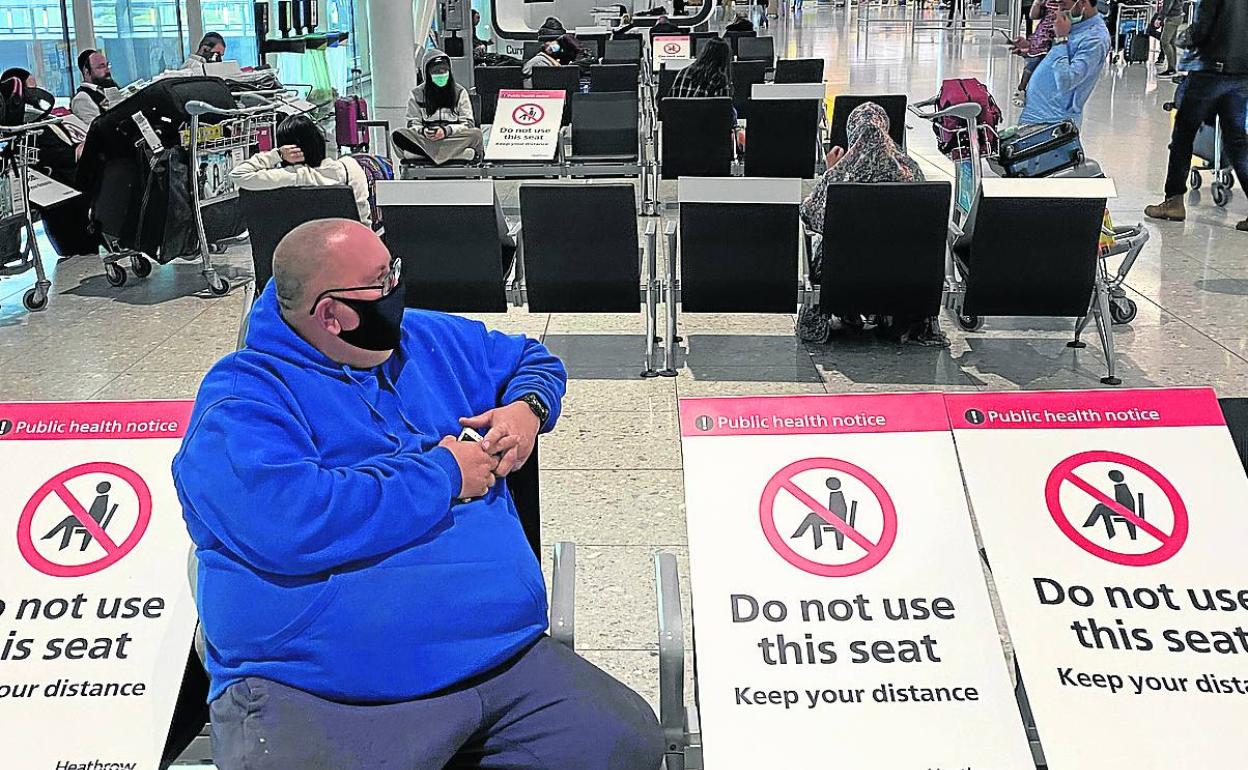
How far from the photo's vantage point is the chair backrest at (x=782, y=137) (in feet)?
29.5

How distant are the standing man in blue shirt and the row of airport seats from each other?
2.63 metres

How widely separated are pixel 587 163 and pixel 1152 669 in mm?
8035

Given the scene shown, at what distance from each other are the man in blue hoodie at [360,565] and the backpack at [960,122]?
16.4ft

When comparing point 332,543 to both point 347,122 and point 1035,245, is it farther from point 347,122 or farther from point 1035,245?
point 347,122

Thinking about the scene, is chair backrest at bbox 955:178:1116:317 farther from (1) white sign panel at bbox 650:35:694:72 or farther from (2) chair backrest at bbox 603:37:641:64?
(2) chair backrest at bbox 603:37:641:64

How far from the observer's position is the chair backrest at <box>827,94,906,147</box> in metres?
8.96

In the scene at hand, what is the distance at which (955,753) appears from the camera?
1.95 metres

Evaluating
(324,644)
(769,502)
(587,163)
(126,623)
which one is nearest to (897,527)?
(769,502)

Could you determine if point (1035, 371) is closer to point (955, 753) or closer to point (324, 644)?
point (955, 753)

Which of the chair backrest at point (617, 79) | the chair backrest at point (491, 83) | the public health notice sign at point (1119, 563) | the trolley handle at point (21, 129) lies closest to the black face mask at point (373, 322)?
the public health notice sign at point (1119, 563)

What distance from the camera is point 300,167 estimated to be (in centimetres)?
636

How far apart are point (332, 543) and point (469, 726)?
0.37m

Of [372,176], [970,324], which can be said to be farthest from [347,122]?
[970,324]

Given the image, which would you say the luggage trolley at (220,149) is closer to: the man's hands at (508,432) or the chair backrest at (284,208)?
the chair backrest at (284,208)
